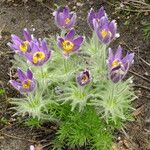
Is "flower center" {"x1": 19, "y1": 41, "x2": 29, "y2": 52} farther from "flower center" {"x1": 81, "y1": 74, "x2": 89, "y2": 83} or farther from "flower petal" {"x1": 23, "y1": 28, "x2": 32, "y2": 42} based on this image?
"flower center" {"x1": 81, "y1": 74, "x2": 89, "y2": 83}

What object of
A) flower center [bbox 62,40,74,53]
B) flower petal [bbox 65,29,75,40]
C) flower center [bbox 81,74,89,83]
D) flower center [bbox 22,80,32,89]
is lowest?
flower center [bbox 81,74,89,83]

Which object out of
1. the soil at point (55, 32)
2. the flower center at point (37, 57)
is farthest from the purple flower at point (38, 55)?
the soil at point (55, 32)

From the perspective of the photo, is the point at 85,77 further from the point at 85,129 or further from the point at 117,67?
the point at 85,129

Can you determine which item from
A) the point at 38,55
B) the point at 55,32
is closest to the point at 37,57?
the point at 38,55

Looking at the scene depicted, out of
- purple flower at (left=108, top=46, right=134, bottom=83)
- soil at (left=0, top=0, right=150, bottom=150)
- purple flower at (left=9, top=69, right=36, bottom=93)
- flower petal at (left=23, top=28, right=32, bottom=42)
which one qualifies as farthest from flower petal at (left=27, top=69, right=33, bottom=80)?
soil at (left=0, top=0, right=150, bottom=150)

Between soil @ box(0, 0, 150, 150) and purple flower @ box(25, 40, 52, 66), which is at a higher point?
purple flower @ box(25, 40, 52, 66)

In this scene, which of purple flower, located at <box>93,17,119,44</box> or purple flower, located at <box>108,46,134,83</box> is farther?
purple flower, located at <box>93,17,119,44</box>
